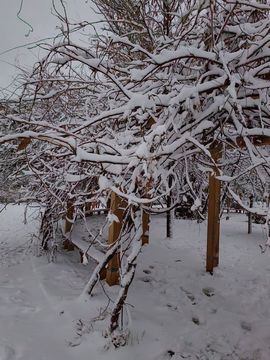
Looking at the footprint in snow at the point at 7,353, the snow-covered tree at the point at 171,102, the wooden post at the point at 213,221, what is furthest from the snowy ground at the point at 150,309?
the snow-covered tree at the point at 171,102

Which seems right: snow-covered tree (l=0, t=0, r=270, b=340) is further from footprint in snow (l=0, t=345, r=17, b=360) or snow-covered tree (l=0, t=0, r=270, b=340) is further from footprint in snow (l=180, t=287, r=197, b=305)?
footprint in snow (l=180, t=287, r=197, b=305)

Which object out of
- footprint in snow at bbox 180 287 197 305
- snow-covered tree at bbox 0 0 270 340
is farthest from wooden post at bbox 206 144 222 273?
snow-covered tree at bbox 0 0 270 340

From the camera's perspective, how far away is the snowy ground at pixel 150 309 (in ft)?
11.0

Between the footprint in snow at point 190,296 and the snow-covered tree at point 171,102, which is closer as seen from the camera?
the snow-covered tree at point 171,102

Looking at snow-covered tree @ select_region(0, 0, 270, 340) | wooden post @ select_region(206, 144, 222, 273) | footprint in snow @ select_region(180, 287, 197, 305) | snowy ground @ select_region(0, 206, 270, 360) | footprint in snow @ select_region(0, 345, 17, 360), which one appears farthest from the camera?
wooden post @ select_region(206, 144, 222, 273)

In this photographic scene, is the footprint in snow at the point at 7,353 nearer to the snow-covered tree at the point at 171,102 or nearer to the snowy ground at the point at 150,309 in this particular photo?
the snowy ground at the point at 150,309

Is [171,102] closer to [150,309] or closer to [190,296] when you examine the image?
[150,309]

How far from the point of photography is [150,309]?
4430 mm

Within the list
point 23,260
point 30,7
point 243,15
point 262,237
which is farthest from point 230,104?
point 262,237

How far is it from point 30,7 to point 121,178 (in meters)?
2.04

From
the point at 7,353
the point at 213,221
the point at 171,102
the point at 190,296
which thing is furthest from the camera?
the point at 213,221

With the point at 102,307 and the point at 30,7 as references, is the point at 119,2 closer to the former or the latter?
the point at 30,7

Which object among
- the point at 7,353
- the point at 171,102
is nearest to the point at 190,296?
the point at 7,353

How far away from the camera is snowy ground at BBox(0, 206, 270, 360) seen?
3367mm
